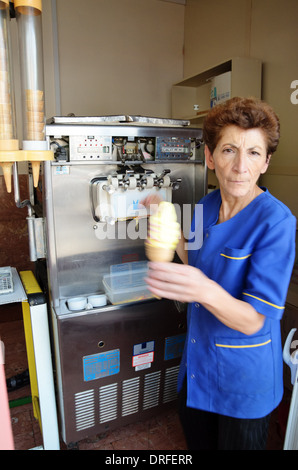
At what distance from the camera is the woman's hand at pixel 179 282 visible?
967 mm

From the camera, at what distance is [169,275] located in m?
0.97

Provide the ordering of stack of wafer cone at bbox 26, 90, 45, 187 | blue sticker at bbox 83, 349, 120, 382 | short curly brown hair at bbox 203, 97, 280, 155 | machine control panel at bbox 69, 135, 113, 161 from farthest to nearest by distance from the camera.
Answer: blue sticker at bbox 83, 349, 120, 382 → machine control panel at bbox 69, 135, 113, 161 → stack of wafer cone at bbox 26, 90, 45, 187 → short curly brown hair at bbox 203, 97, 280, 155

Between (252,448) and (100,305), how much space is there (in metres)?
0.95

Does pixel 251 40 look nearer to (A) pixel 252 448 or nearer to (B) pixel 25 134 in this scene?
(B) pixel 25 134

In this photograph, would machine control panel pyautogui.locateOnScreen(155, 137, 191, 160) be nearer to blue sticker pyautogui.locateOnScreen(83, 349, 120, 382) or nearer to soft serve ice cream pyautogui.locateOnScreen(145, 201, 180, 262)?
soft serve ice cream pyautogui.locateOnScreen(145, 201, 180, 262)

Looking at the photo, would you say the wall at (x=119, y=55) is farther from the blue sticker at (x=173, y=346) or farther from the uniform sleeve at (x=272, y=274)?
the uniform sleeve at (x=272, y=274)

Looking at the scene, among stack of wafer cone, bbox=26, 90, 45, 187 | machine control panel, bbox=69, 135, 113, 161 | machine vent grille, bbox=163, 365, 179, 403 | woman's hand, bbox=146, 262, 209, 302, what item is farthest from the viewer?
machine vent grille, bbox=163, 365, 179, 403

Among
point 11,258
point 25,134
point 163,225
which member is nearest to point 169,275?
point 163,225

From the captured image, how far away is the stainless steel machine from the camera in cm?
171

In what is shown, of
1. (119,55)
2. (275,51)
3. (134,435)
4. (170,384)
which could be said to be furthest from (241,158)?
(119,55)

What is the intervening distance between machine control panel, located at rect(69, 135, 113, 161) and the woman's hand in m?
0.92

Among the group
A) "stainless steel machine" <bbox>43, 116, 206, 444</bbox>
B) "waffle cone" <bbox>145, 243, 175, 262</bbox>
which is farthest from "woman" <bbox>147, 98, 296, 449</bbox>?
"stainless steel machine" <bbox>43, 116, 206, 444</bbox>

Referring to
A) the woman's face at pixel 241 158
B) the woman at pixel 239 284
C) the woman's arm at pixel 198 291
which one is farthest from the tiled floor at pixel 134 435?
the woman's face at pixel 241 158

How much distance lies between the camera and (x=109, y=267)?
1979 mm
